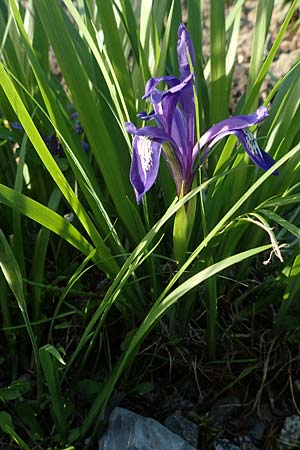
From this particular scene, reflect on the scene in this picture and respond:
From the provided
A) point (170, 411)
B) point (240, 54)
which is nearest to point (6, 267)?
point (170, 411)

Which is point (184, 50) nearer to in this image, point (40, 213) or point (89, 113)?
point (89, 113)

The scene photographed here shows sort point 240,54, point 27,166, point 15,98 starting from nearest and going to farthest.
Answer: point 15,98, point 27,166, point 240,54

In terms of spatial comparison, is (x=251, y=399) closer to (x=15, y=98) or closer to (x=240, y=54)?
(x=15, y=98)

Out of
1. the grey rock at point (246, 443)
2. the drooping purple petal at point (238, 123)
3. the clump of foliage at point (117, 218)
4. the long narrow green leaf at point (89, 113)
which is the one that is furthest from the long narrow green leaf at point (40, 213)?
the grey rock at point (246, 443)

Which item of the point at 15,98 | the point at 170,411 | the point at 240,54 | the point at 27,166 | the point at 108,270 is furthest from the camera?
the point at 240,54

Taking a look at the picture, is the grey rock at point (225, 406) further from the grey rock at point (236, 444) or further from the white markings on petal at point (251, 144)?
the white markings on petal at point (251, 144)

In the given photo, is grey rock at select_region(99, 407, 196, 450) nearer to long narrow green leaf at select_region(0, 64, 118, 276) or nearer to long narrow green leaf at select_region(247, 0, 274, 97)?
long narrow green leaf at select_region(0, 64, 118, 276)

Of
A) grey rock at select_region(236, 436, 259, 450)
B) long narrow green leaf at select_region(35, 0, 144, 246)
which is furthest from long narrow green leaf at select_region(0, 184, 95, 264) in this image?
grey rock at select_region(236, 436, 259, 450)
